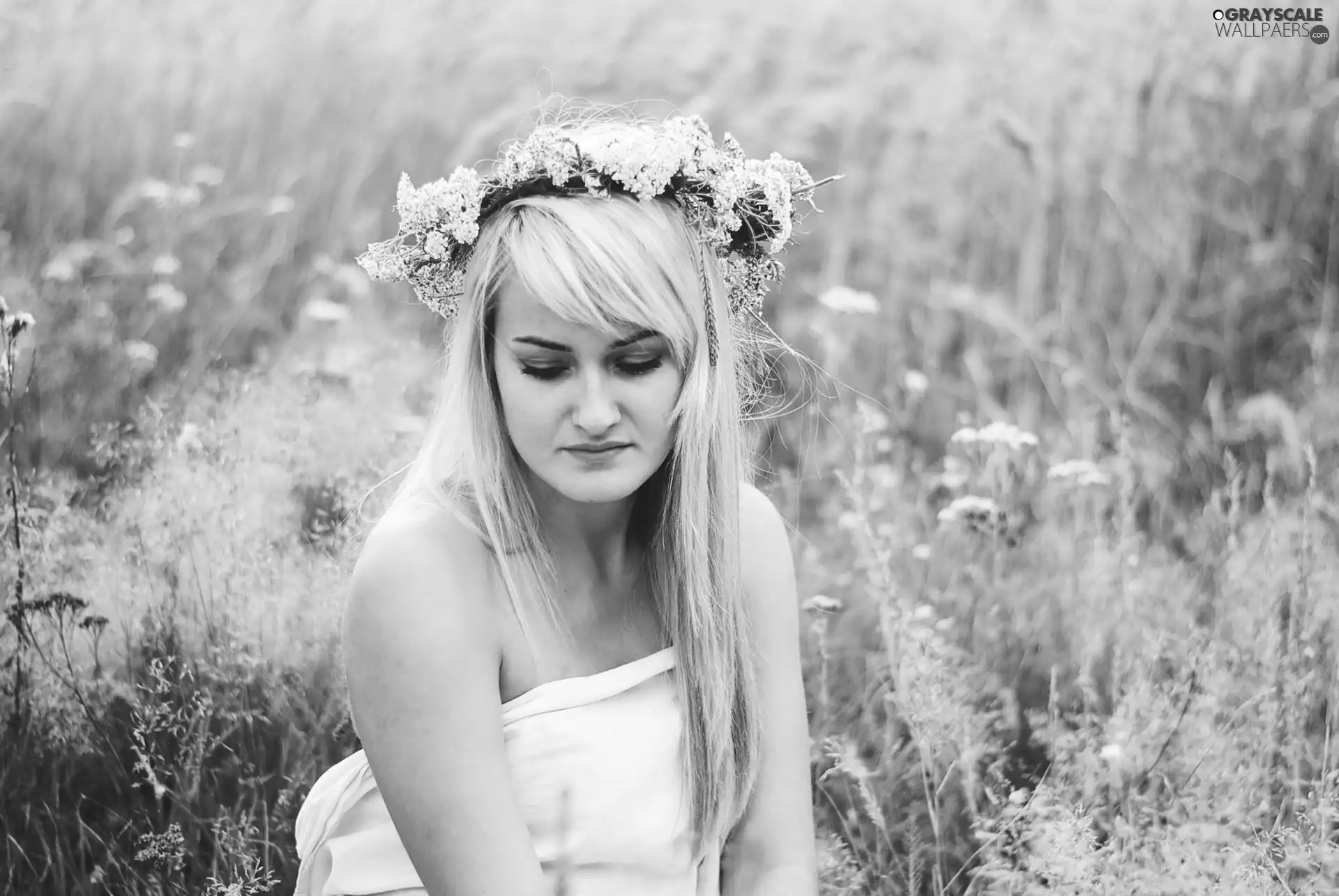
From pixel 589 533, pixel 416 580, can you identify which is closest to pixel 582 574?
pixel 589 533

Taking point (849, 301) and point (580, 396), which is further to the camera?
point (849, 301)

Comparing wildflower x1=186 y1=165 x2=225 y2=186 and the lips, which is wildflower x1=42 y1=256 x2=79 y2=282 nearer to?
wildflower x1=186 y1=165 x2=225 y2=186

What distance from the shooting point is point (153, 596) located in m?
2.85

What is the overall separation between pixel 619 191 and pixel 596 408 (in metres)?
0.36

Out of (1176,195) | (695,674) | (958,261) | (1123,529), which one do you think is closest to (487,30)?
(958,261)

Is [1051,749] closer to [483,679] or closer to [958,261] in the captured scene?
[483,679]

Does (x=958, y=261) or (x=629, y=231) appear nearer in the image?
(x=629, y=231)

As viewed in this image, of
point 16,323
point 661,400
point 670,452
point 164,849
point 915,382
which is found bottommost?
point 164,849

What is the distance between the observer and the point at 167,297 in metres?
3.58

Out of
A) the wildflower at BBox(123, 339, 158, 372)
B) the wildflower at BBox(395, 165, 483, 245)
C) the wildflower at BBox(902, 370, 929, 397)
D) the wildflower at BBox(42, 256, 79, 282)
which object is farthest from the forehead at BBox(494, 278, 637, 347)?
the wildflower at BBox(42, 256, 79, 282)

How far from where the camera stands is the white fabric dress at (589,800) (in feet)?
6.68

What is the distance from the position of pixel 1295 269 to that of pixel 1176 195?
43cm

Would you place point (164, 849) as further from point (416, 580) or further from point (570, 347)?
point (570, 347)

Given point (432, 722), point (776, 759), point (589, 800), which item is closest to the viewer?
point (432, 722)
